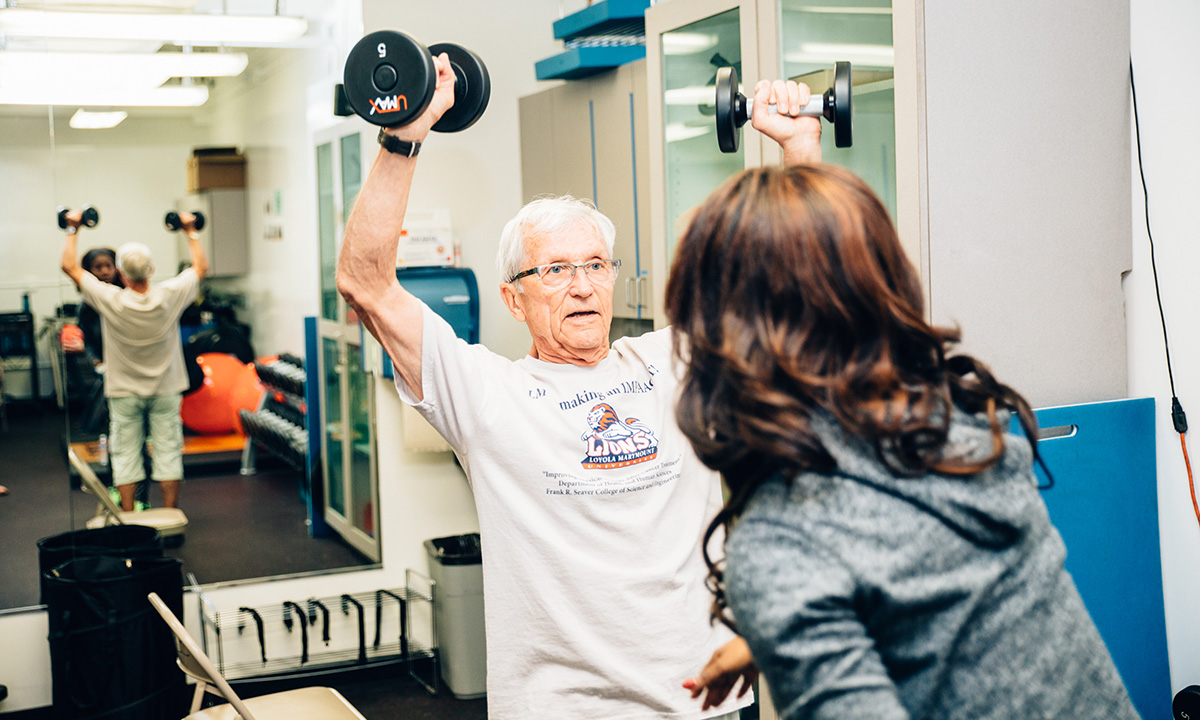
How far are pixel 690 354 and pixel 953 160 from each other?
3.96 feet

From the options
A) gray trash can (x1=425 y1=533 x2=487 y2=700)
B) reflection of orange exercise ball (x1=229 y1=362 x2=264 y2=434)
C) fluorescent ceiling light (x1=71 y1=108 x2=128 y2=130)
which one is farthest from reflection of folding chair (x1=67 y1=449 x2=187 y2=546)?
fluorescent ceiling light (x1=71 y1=108 x2=128 y2=130)

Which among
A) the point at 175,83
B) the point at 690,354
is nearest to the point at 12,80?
the point at 175,83

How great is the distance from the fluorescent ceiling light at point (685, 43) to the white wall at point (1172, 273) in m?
0.98

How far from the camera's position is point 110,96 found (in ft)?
11.3

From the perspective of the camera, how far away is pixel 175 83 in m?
3.55

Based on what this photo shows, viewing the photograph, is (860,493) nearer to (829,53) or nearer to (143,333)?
(829,53)

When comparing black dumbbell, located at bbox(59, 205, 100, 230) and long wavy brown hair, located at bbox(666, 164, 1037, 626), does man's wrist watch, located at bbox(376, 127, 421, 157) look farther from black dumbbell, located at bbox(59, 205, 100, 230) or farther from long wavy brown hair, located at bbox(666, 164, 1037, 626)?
black dumbbell, located at bbox(59, 205, 100, 230)

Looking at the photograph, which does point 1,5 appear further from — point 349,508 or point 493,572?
point 493,572

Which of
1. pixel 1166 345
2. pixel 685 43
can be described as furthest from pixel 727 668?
pixel 685 43

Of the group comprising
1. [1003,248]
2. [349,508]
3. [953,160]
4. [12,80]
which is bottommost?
[349,508]

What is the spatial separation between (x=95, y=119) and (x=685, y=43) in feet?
6.84

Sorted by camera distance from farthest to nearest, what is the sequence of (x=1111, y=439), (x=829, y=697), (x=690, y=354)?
(x=1111, y=439) < (x=690, y=354) < (x=829, y=697)

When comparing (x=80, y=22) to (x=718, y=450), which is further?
(x=80, y=22)

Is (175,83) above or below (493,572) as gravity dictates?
above
